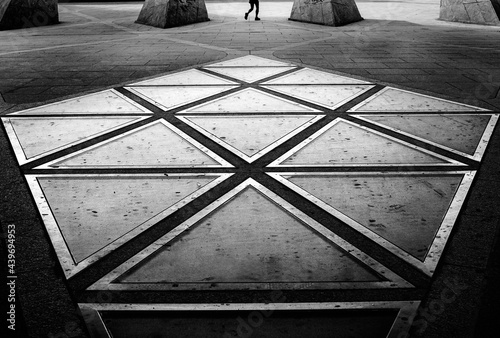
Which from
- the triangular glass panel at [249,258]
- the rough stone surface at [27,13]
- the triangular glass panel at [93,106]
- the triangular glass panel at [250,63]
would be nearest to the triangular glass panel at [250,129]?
the triangular glass panel at [93,106]

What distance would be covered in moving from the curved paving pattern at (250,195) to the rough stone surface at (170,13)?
17.5 feet

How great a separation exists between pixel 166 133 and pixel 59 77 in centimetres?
253

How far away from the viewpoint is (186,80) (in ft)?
14.5

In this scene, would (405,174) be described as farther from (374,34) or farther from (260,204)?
(374,34)

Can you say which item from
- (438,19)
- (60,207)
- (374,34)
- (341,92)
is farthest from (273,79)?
(438,19)

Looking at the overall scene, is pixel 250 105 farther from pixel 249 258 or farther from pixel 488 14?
pixel 488 14

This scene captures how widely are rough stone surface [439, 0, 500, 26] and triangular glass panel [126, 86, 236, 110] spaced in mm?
7774

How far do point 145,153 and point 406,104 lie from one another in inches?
99.7

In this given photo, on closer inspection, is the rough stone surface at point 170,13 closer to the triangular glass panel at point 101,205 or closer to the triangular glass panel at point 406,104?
the triangular glass panel at point 406,104

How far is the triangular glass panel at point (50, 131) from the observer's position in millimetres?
2705

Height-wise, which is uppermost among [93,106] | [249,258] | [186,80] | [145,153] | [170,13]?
[170,13]

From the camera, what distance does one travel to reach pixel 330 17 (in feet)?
28.1

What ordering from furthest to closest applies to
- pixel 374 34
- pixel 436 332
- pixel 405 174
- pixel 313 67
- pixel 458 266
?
pixel 374 34, pixel 313 67, pixel 405 174, pixel 458 266, pixel 436 332

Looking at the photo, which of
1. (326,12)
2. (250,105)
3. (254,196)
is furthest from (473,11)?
(254,196)
